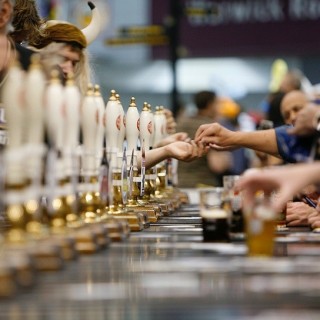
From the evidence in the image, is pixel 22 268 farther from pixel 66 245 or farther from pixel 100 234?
pixel 100 234

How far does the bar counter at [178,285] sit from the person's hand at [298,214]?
1121 millimetres

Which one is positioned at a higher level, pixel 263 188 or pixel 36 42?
pixel 36 42

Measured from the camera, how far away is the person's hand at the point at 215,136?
6.66m

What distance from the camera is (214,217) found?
13.0 feet

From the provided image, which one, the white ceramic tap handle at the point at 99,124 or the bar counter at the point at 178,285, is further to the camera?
the white ceramic tap handle at the point at 99,124

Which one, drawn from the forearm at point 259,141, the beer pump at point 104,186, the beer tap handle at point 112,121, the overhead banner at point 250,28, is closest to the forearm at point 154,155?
the forearm at point 259,141

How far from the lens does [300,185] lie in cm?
349

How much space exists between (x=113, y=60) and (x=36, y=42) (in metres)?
14.5

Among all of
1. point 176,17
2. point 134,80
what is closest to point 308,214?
point 176,17

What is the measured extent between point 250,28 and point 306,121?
1275 centimetres

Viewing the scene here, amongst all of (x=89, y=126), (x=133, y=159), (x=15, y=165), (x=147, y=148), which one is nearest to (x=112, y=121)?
(x=133, y=159)

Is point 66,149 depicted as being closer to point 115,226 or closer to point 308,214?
point 115,226

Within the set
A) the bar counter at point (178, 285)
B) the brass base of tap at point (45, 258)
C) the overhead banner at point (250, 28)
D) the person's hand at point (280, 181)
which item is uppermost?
the overhead banner at point (250, 28)

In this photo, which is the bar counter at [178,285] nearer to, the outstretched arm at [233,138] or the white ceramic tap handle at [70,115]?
the white ceramic tap handle at [70,115]
